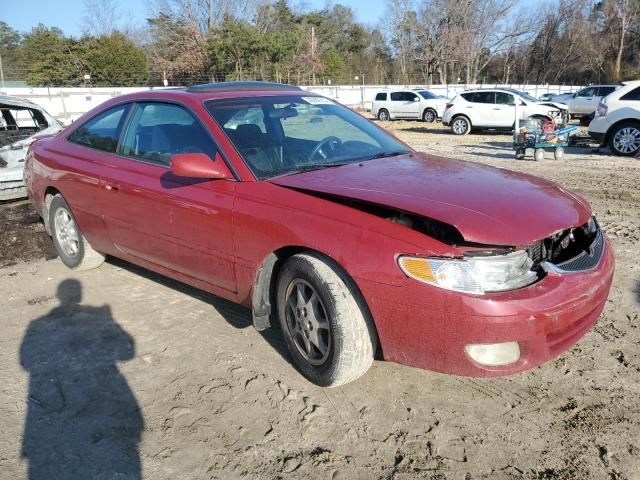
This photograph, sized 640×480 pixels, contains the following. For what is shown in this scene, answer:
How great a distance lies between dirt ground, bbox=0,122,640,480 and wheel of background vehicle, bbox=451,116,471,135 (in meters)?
15.8

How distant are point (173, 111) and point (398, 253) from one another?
82.5 inches

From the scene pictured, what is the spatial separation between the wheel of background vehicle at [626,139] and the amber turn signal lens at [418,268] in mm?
11165

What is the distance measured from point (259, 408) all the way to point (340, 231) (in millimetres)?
1025

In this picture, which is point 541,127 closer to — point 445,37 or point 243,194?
point 243,194

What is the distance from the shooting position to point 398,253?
2.42m

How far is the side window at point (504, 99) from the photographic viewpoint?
18484 mm

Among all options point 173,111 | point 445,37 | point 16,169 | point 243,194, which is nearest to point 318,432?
point 243,194

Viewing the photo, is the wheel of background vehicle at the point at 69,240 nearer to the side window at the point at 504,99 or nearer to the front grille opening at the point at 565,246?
the front grille opening at the point at 565,246

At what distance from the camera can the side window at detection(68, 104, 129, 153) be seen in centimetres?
414

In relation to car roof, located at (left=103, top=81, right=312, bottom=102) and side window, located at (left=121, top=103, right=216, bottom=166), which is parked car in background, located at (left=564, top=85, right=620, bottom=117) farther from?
side window, located at (left=121, top=103, right=216, bottom=166)

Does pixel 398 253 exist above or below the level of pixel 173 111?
below

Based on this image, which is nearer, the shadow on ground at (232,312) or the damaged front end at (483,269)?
the damaged front end at (483,269)

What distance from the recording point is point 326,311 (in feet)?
8.75

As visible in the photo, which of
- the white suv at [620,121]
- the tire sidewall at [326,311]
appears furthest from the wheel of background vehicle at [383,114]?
the tire sidewall at [326,311]
